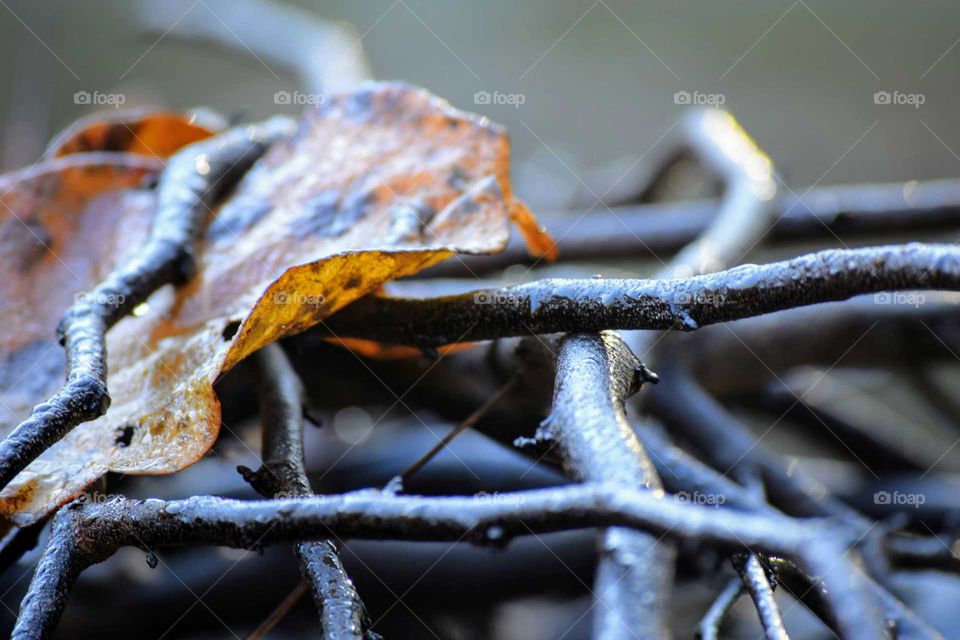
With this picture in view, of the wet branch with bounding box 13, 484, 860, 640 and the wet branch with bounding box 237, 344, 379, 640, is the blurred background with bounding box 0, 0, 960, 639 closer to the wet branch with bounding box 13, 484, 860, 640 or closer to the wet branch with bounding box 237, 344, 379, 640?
the wet branch with bounding box 237, 344, 379, 640

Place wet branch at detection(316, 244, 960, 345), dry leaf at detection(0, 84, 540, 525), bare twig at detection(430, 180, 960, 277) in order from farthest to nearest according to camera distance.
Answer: bare twig at detection(430, 180, 960, 277), dry leaf at detection(0, 84, 540, 525), wet branch at detection(316, 244, 960, 345)

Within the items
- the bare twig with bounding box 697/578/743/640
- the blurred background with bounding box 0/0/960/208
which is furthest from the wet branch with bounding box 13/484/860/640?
the blurred background with bounding box 0/0/960/208

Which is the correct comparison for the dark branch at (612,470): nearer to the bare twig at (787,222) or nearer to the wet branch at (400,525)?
the wet branch at (400,525)

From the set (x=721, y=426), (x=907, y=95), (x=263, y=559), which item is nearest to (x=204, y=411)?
(x=263, y=559)

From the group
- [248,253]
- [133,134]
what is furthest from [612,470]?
[133,134]

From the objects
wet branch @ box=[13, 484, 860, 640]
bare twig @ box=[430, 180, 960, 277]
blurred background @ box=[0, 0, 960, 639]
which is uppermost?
blurred background @ box=[0, 0, 960, 639]

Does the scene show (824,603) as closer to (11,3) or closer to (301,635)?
(301,635)
